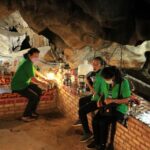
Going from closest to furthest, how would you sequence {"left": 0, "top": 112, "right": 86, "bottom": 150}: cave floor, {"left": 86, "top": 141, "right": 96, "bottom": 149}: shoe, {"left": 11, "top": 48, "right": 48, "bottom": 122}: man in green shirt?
{"left": 86, "top": 141, "right": 96, "bottom": 149}: shoe, {"left": 0, "top": 112, "right": 86, "bottom": 150}: cave floor, {"left": 11, "top": 48, "right": 48, "bottom": 122}: man in green shirt

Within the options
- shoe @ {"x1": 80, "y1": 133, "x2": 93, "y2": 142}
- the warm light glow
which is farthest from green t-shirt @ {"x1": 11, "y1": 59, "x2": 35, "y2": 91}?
shoe @ {"x1": 80, "y1": 133, "x2": 93, "y2": 142}

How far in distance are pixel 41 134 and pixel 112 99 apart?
9.11 feet

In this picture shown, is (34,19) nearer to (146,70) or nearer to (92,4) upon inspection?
(92,4)

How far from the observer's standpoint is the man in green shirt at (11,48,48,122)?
32.4 ft

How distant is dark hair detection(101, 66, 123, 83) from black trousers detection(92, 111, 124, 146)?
2.59 feet

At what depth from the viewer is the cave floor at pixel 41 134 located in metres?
8.83

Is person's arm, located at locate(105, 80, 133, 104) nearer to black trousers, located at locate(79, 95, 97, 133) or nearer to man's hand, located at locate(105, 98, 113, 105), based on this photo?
man's hand, located at locate(105, 98, 113, 105)

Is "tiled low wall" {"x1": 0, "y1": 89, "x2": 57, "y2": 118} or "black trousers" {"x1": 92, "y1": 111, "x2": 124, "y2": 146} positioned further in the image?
"tiled low wall" {"x1": 0, "y1": 89, "x2": 57, "y2": 118}

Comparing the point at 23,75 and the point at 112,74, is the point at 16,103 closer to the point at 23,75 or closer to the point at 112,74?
the point at 23,75

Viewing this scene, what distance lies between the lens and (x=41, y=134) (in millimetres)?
9531

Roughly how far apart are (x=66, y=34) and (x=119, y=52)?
156 inches

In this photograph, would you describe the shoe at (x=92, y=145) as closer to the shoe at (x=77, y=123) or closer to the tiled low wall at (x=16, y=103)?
the shoe at (x=77, y=123)

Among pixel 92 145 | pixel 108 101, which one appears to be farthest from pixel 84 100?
pixel 108 101

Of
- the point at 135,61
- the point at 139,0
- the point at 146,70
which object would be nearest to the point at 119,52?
A: the point at 135,61
